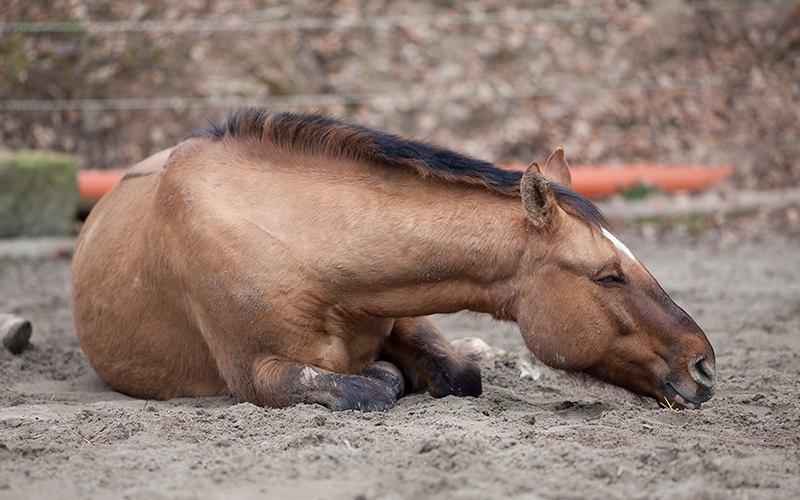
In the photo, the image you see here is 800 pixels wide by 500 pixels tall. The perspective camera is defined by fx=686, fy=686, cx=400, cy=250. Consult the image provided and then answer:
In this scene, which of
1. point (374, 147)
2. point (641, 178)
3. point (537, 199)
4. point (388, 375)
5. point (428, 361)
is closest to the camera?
point (537, 199)

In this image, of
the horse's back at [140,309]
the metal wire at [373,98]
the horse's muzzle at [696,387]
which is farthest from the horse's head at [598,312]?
the metal wire at [373,98]

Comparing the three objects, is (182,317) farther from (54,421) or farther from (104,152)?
(104,152)

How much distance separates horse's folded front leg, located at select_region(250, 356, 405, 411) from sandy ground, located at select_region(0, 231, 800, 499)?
0.31ft

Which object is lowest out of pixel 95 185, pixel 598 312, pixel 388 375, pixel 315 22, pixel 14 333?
pixel 14 333

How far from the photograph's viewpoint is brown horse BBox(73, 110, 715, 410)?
2.82 meters

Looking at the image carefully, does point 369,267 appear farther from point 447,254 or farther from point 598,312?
point 598,312

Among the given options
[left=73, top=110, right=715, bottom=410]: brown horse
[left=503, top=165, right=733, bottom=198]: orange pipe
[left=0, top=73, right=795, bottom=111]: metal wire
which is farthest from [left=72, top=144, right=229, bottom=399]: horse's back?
[left=503, top=165, right=733, bottom=198]: orange pipe

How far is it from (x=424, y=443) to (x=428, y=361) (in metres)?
1.14

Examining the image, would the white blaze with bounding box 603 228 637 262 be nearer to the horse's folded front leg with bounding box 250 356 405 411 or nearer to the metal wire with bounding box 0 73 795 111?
the horse's folded front leg with bounding box 250 356 405 411

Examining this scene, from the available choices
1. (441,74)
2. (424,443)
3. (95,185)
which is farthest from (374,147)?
(441,74)

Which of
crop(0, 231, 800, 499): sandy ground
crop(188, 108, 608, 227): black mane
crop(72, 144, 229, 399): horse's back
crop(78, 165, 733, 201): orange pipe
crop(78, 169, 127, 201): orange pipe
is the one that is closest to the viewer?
crop(0, 231, 800, 499): sandy ground

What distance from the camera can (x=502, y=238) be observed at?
9.36 ft

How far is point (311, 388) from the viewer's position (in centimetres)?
285

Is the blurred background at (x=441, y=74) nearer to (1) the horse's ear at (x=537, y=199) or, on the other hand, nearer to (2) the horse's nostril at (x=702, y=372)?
(1) the horse's ear at (x=537, y=199)
